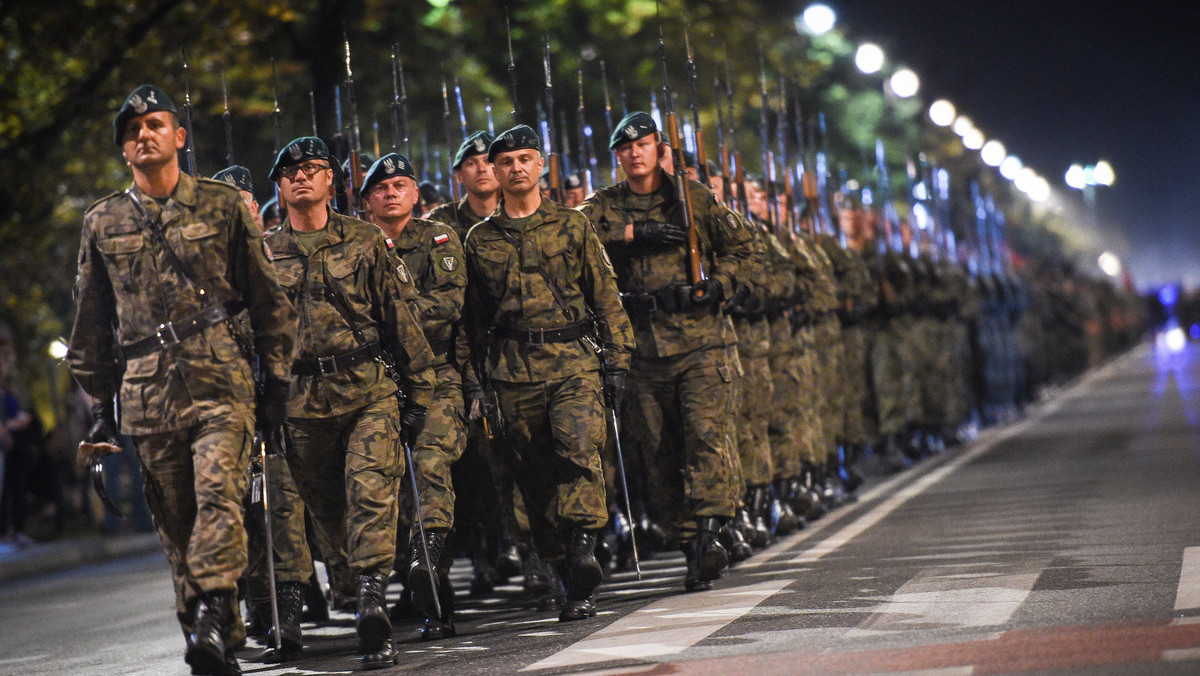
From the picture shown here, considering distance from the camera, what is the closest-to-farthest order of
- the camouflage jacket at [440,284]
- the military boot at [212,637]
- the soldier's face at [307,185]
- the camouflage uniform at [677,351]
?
the military boot at [212,637]
the soldier's face at [307,185]
the camouflage jacket at [440,284]
the camouflage uniform at [677,351]

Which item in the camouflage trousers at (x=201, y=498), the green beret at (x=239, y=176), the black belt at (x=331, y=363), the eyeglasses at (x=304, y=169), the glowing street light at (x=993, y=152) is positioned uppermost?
the glowing street light at (x=993, y=152)

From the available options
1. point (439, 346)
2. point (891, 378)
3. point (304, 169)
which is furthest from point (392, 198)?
point (891, 378)

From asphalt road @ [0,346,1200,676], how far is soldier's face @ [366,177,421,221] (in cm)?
202

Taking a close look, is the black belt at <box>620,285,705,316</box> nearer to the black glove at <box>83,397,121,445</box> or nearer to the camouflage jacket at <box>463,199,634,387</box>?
the camouflage jacket at <box>463,199,634,387</box>

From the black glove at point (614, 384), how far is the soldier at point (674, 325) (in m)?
0.75

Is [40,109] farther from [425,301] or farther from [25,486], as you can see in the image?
[425,301]

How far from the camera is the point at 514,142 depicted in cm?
850

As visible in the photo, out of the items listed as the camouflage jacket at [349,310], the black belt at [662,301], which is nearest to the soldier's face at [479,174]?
the black belt at [662,301]

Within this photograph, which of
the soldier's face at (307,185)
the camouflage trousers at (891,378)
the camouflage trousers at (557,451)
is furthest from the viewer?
the camouflage trousers at (891,378)

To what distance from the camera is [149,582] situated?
1343 cm

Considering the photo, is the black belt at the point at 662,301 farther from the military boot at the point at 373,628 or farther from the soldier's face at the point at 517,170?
the military boot at the point at 373,628

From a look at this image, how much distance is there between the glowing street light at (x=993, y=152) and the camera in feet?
150

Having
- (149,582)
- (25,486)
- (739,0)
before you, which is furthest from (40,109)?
(739,0)

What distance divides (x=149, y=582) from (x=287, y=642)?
5.78 m
